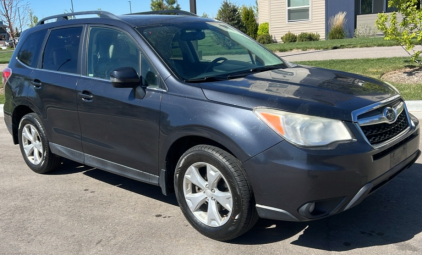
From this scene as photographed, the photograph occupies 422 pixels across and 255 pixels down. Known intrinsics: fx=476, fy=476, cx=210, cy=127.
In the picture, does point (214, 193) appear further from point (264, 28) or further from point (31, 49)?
point (264, 28)

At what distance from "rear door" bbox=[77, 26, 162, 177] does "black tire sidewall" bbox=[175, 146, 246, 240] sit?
0.35 m

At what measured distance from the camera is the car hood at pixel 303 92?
135 inches

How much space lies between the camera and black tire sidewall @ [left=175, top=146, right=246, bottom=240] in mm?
3584

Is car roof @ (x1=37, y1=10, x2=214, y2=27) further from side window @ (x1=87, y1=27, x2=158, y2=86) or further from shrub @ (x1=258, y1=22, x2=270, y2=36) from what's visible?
shrub @ (x1=258, y1=22, x2=270, y2=36)

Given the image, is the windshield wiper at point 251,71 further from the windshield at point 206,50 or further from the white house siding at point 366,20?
the white house siding at point 366,20

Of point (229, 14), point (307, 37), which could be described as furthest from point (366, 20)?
point (229, 14)

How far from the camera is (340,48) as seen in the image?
16969mm

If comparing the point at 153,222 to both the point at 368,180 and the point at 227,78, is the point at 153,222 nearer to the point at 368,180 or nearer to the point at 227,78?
the point at 227,78

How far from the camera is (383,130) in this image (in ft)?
12.0

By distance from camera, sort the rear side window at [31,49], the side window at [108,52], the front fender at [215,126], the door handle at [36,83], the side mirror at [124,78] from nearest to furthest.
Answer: the front fender at [215,126], the side mirror at [124,78], the side window at [108,52], the door handle at [36,83], the rear side window at [31,49]

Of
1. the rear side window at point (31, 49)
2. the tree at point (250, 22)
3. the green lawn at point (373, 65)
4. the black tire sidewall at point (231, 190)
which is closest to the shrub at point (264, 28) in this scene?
the tree at point (250, 22)

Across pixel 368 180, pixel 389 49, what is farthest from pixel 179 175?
pixel 389 49

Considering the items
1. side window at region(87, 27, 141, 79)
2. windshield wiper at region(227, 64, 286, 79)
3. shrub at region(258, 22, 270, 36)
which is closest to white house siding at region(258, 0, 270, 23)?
shrub at region(258, 22, 270, 36)

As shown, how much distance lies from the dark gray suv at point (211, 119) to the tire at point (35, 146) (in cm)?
3
